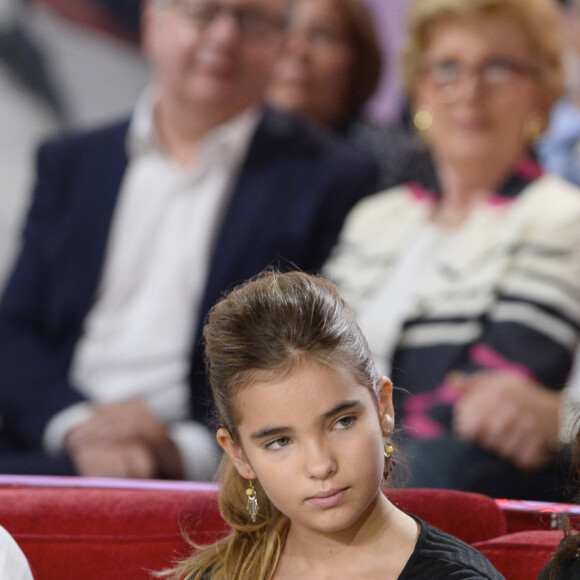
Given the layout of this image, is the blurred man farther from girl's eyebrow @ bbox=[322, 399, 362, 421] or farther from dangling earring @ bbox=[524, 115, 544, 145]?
girl's eyebrow @ bbox=[322, 399, 362, 421]

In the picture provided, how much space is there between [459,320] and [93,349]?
0.83 meters

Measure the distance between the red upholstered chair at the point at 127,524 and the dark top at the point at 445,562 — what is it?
12 cm

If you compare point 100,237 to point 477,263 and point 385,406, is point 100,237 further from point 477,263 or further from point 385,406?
point 385,406

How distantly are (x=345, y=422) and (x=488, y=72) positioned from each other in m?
1.24

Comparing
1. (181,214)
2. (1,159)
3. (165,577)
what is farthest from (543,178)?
(1,159)

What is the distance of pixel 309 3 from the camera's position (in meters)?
2.55

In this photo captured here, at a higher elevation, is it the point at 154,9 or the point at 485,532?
the point at 154,9

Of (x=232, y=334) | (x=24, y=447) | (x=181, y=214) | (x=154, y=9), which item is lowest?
(x=24, y=447)

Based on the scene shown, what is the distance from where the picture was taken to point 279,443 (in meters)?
1.04

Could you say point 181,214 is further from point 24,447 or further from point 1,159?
point 1,159

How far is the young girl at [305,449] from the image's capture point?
1.02m

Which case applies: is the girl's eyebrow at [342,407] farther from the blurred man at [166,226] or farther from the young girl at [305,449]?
the blurred man at [166,226]

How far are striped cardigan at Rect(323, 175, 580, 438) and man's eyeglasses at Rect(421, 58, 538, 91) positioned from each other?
0.68 ft

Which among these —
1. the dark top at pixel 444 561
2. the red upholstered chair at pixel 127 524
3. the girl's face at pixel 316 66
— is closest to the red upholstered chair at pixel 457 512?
the red upholstered chair at pixel 127 524
